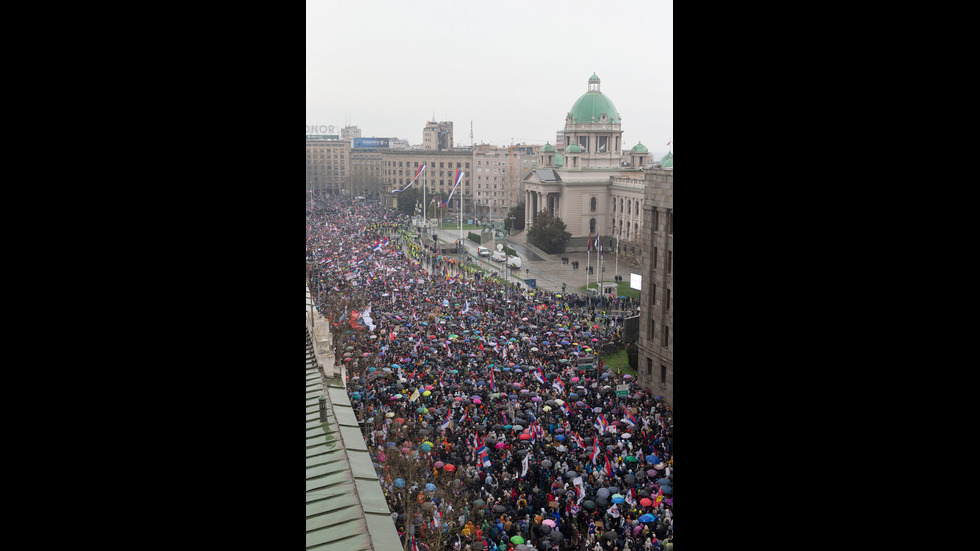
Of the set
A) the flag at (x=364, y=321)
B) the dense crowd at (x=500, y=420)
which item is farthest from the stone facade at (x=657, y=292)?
the flag at (x=364, y=321)

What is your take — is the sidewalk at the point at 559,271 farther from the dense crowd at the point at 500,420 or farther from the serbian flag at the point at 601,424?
the serbian flag at the point at 601,424

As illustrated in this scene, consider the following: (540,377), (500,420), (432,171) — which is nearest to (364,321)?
(540,377)

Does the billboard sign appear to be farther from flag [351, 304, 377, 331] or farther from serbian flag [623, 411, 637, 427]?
serbian flag [623, 411, 637, 427]

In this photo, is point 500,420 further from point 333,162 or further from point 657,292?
point 333,162

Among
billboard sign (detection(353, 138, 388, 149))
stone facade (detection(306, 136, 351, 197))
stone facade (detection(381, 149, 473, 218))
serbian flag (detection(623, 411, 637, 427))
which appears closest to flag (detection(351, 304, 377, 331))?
serbian flag (detection(623, 411, 637, 427))
